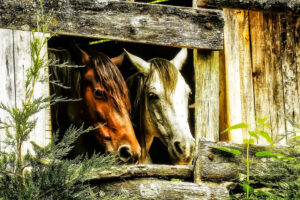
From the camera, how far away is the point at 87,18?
418cm

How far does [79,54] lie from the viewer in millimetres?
5383

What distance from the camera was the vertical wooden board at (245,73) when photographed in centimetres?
511

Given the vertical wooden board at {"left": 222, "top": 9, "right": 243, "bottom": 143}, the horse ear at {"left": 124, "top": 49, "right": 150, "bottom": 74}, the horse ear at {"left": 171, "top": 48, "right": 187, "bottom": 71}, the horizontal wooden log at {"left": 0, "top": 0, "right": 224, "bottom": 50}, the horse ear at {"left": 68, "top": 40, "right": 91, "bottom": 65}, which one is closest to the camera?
the horizontal wooden log at {"left": 0, "top": 0, "right": 224, "bottom": 50}

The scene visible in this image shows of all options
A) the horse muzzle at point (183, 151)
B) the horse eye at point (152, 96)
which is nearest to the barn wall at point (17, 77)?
the horse muzzle at point (183, 151)

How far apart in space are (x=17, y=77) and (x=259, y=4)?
2400 millimetres

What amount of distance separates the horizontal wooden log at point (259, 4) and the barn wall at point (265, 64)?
365mm

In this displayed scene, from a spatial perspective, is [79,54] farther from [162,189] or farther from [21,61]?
[162,189]

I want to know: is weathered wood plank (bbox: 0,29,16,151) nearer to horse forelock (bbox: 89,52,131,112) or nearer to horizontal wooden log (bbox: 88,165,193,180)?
horizontal wooden log (bbox: 88,165,193,180)

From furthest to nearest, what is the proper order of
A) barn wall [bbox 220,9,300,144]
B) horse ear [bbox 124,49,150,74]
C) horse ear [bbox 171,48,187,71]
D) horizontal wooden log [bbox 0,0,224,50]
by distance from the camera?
horse ear [bbox 171,48,187,71], horse ear [bbox 124,49,150,74], barn wall [bbox 220,9,300,144], horizontal wooden log [bbox 0,0,224,50]

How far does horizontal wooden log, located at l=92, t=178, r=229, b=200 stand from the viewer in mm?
3656

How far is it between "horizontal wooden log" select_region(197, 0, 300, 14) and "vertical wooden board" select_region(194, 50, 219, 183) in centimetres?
46

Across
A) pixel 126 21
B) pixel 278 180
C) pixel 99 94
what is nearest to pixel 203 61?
pixel 126 21

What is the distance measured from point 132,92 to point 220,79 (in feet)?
4.95

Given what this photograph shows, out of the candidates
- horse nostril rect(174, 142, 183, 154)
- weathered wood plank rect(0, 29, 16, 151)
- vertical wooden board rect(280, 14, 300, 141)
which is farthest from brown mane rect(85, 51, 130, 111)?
vertical wooden board rect(280, 14, 300, 141)
